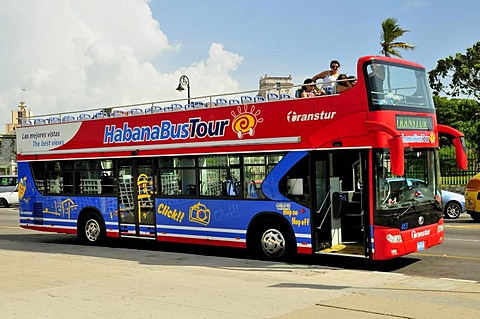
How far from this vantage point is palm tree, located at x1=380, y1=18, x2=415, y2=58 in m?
32.6

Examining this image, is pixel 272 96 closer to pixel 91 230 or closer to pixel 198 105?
pixel 198 105

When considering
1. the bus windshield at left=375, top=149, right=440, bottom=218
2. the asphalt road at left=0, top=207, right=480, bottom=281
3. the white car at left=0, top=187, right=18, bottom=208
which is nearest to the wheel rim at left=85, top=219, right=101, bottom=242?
the asphalt road at left=0, top=207, right=480, bottom=281

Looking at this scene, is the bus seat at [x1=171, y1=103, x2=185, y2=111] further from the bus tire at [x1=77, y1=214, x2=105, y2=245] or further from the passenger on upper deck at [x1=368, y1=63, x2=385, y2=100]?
the passenger on upper deck at [x1=368, y1=63, x2=385, y2=100]

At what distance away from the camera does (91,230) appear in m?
16.9

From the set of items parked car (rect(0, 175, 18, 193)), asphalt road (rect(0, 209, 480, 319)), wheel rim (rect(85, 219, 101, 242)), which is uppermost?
parked car (rect(0, 175, 18, 193))

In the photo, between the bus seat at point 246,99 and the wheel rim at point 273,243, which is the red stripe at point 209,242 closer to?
the wheel rim at point 273,243

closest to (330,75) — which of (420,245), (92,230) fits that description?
(420,245)

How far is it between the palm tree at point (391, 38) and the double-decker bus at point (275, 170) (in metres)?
20.0

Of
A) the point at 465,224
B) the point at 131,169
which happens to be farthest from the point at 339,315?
the point at 465,224

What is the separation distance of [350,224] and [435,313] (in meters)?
4.79

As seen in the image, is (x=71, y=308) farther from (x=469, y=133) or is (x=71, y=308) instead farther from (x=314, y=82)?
(x=469, y=133)

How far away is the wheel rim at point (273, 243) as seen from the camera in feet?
41.8

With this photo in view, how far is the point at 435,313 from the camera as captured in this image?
25.4ft

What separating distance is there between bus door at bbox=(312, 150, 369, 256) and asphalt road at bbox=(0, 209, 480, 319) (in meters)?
0.53
